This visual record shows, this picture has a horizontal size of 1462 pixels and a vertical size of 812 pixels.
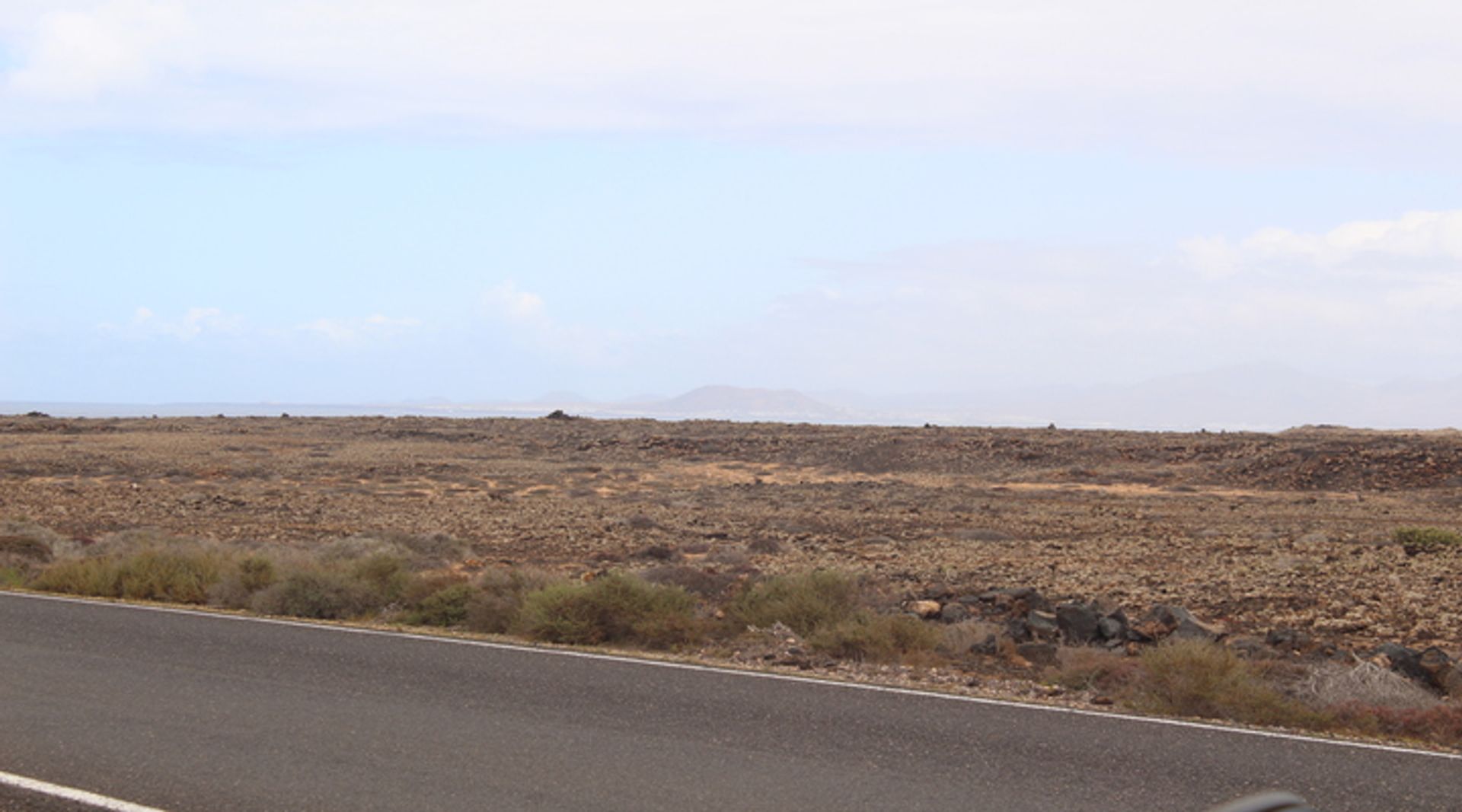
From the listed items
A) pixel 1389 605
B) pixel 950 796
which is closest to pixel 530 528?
pixel 1389 605

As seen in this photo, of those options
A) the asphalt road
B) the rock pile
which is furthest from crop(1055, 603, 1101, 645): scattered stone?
the asphalt road

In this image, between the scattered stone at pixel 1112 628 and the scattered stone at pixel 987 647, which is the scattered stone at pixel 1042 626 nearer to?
the scattered stone at pixel 1112 628

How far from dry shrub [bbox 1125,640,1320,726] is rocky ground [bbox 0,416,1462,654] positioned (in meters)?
3.87

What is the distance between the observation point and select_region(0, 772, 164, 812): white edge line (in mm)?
6387

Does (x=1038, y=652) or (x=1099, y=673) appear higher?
(x=1099, y=673)

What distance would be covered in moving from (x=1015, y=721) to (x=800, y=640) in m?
4.55

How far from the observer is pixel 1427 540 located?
2078 centimetres

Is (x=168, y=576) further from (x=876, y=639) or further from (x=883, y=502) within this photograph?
(x=883, y=502)

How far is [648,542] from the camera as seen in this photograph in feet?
79.5

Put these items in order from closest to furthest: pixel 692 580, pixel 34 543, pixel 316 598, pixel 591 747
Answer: pixel 591 747
pixel 316 598
pixel 692 580
pixel 34 543

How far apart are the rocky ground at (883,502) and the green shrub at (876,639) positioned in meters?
2.71

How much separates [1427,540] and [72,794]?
68.1ft

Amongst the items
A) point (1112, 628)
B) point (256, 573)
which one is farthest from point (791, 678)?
point (256, 573)

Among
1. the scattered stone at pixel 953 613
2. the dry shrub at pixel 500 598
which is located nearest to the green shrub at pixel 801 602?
the scattered stone at pixel 953 613
